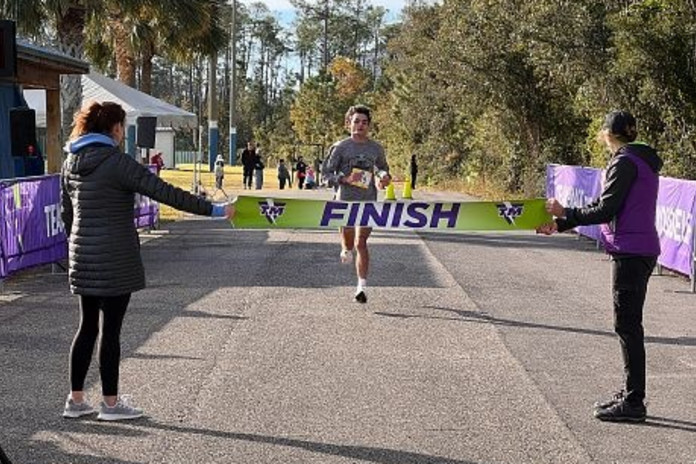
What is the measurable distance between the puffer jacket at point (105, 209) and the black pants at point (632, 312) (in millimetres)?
2650

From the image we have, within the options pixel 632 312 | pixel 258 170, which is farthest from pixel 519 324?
pixel 258 170

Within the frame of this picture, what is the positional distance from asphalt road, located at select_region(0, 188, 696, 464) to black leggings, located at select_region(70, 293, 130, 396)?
0.87ft

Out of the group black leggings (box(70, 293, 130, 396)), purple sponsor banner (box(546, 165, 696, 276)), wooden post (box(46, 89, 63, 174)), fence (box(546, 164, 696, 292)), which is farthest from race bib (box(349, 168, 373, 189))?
wooden post (box(46, 89, 63, 174))

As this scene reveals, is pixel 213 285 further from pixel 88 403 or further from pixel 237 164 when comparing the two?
pixel 237 164

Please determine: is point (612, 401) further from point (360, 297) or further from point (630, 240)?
point (360, 297)

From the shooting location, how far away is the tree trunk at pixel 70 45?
76.8 feet

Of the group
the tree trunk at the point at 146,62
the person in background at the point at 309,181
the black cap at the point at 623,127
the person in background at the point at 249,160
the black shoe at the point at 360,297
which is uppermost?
the tree trunk at the point at 146,62

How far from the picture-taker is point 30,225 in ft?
40.7

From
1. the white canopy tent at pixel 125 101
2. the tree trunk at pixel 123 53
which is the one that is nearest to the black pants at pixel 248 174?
the tree trunk at pixel 123 53

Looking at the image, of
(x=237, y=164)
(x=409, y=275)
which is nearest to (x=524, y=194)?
(x=409, y=275)

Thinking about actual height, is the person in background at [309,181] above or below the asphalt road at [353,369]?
below

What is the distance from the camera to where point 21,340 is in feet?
28.2

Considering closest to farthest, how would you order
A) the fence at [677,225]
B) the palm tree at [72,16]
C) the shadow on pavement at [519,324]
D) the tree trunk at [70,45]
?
the shadow on pavement at [519,324] < the fence at [677,225] < the palm tree at [72,16] < the tree trunk at [70,45]

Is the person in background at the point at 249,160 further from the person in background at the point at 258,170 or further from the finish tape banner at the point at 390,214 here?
the finish tape banner at the point at 390,214
